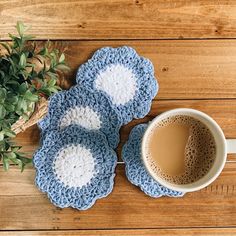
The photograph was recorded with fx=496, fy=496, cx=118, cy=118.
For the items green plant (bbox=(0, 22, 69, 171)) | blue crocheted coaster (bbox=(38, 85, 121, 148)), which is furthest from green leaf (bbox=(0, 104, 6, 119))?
blue crocheted coaster (bbox=(38, 85, 121, 148))

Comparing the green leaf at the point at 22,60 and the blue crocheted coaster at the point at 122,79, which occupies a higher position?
the green leaf at the point at 22,60

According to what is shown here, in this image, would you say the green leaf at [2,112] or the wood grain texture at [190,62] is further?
the wood grain texture at [190,62]

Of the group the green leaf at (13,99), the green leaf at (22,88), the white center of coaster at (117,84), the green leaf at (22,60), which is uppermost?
the green leaf at (22,60)

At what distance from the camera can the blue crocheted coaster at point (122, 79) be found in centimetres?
74

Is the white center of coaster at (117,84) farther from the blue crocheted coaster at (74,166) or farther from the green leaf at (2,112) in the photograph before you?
the green leaf at (2,112)

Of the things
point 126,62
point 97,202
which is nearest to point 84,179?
point 97,202

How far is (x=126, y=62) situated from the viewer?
74 cm

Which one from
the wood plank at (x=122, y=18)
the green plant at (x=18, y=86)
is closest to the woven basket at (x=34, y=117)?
the green plant at (x=18, y=86)

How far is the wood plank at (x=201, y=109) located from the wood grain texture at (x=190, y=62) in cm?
1

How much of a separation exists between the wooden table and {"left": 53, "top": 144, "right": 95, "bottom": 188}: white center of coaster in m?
0.04

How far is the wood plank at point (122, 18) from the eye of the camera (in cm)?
75

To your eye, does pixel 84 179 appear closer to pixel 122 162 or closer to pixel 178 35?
pixel 122 162

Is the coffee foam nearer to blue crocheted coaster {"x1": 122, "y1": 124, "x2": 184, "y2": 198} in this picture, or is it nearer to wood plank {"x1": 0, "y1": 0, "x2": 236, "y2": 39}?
blue crocheted coaster {"x1": 122, "y1": 124, "x2": 184, "y2": 198}

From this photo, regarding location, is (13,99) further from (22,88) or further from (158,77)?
(158,77)
